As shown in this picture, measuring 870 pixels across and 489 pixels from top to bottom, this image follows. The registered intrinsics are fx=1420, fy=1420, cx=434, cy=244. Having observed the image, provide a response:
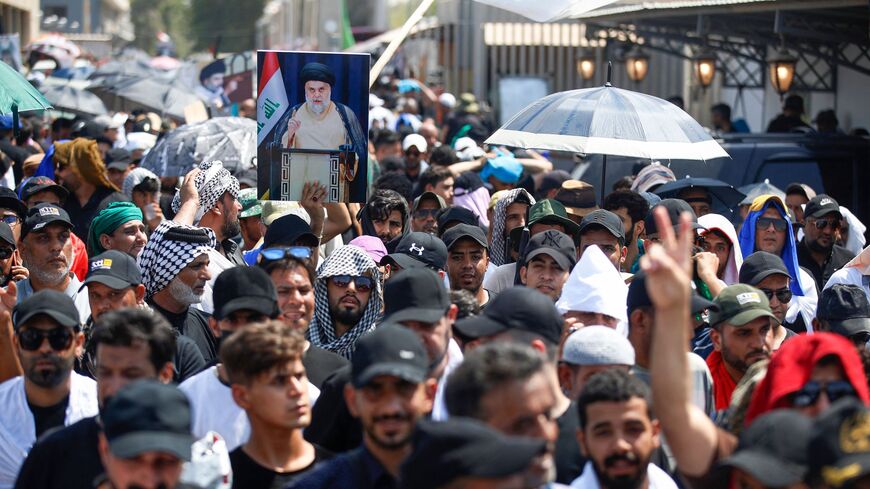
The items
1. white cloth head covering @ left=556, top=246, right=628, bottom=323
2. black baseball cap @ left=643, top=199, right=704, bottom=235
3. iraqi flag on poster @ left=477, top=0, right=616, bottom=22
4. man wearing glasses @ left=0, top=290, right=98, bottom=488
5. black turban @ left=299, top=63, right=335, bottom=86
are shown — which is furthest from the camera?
iraqi flag on poster @ left=477, top=0, right=616, bottom=22

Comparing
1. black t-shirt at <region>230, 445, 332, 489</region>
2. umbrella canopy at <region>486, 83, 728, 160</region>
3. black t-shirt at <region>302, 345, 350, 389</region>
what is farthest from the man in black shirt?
umbrella canopy at <region>486, 83, 728, 160</region>

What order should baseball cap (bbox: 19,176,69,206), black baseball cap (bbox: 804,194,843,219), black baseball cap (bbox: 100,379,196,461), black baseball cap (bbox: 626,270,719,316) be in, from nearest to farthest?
black baseball cap (bbox: 100,379,196,461) → black baseball cap (bbox: 626,270,719,316) → black baseball cap (bbox: 804,194,843,219) → baseball cap (bbox: 19,176,69,206)

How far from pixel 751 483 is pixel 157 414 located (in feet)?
5.57

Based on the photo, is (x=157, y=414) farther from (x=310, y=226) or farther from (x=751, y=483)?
(x=310, y=226)

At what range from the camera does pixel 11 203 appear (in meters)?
9.12

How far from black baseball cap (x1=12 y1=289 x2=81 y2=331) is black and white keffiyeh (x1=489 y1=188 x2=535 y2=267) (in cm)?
434

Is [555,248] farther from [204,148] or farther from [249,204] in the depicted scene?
[204,148]

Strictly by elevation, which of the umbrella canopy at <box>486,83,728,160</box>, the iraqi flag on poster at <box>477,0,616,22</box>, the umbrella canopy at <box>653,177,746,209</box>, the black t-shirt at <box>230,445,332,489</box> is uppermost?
the iraqi flag on poster at <box>477,0,616,22</box>

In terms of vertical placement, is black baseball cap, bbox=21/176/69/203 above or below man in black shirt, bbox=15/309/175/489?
above

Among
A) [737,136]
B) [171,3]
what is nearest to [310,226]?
[737,136]

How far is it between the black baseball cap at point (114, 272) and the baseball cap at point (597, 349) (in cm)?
231

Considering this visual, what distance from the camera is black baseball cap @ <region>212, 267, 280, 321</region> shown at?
586cm

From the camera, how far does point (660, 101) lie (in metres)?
9.07

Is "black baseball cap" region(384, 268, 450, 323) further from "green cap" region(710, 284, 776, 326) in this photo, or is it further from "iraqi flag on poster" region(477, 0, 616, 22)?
"iraqi flag on poster" region(477, 0, 616, 22)
